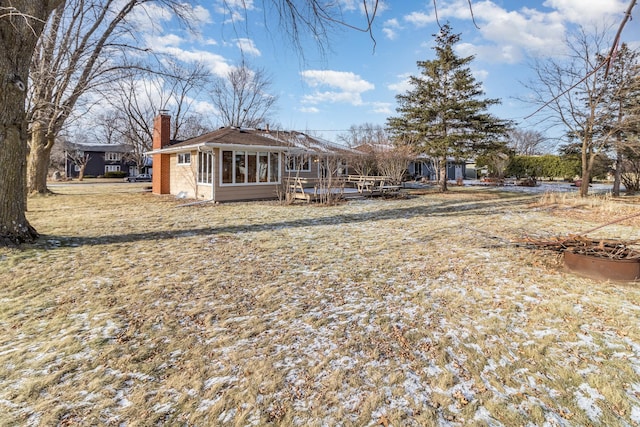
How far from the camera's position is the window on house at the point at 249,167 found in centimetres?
1467

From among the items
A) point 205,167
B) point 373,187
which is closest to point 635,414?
point 373,187

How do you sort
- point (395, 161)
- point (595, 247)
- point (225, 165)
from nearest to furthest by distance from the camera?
1. point (595, 247)
2. point (225, 165)
3. point (395, 161)

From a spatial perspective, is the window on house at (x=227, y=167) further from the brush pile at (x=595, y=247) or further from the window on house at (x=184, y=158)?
A: the brush pile at (x=595, y=247)

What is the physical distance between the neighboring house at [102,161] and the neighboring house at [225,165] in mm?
29286

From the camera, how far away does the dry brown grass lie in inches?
92.5

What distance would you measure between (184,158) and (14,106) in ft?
37.6

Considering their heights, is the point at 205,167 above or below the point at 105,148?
below

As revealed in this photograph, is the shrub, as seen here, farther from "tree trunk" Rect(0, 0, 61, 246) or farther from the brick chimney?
"tree trunk" Rect(0, 0, 61, 246)

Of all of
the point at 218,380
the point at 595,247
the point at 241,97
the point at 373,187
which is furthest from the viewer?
the point at 241,97

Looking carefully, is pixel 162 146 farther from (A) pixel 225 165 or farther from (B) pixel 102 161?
(B) pixel 102 161

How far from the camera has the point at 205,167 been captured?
49.8 feet

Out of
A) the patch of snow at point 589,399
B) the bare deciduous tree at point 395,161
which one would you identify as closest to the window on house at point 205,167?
the bare deciduous tree at point 395,161

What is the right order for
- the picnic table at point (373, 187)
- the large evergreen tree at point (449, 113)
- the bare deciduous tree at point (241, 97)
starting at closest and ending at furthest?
1. the picnic table at point (373, 187)
2. the large evergreen tree at point (449, 113)
3. the bare deciduous tree at point (241, 97)

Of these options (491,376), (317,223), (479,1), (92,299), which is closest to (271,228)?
(317,223)
